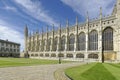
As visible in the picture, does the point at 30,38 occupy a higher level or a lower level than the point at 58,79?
higher

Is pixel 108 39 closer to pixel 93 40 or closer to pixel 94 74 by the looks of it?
pixel 93 40

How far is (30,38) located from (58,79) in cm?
11060

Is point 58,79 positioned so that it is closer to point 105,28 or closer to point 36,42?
point 105,28

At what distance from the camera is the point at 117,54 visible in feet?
177

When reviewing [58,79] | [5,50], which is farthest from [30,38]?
[58,79]

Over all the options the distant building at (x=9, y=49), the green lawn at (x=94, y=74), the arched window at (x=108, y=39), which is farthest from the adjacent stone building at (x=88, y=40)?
the green lawn at (x=94, y=74)

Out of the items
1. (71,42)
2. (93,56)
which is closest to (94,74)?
(93,56)

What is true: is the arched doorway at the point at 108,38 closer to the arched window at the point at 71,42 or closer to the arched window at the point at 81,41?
the arched window at the point at 81,41

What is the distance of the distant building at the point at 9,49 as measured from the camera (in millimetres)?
116562

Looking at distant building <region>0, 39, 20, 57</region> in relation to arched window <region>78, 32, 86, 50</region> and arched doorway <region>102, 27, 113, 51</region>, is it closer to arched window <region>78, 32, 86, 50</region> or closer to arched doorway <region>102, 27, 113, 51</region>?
arched window <region>78, 32, 86, 50</region>

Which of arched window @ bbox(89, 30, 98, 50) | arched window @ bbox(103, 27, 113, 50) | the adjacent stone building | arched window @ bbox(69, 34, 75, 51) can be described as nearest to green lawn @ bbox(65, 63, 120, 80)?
the adjacent stone building

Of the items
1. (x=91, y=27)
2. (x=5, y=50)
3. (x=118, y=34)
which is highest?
(x=91, y=27)

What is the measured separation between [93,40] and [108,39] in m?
7.83

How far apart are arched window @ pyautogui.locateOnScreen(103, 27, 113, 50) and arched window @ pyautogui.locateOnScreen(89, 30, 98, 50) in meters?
4.46
